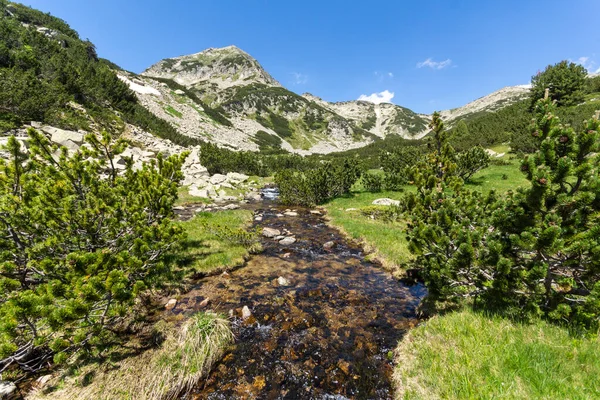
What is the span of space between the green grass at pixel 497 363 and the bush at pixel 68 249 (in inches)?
251

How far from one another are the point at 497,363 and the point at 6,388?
9.59 metres

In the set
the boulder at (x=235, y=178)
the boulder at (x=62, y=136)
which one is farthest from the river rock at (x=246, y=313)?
the boulder at (x=235, y=178)

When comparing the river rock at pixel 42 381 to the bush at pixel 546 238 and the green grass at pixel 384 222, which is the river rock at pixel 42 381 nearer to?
the bush at pixel 546 238

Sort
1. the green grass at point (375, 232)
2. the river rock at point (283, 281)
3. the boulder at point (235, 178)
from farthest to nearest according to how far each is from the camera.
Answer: the boulder at point (235, 178) → the green grass at point (375, 232) → the river rock at point (283, 281)

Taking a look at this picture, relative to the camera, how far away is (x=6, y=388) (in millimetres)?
4965

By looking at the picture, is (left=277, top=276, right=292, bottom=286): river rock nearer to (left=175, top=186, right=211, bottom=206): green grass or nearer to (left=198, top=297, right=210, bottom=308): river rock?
(left=198, top=297, right=210, bottom=308): river rock

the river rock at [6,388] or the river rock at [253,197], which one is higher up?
the river rock at [253,197]

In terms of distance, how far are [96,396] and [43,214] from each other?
4728 mm

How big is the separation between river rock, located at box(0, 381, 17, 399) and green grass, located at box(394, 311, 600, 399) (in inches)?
309

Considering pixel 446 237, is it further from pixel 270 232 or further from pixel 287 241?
pixel 270 232

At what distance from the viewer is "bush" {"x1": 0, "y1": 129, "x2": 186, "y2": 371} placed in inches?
183

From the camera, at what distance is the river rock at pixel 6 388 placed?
490cm

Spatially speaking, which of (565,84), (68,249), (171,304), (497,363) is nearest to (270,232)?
(171,304)

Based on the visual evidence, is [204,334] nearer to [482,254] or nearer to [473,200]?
[482,254]
